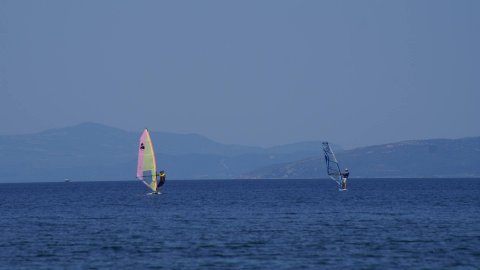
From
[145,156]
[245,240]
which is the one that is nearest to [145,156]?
[145,156]

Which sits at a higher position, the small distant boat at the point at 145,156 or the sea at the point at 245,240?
the small distant boat at the point at 145,156

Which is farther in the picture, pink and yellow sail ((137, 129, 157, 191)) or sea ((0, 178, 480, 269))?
pink and yellow sail ((137, 129, 157, 191))

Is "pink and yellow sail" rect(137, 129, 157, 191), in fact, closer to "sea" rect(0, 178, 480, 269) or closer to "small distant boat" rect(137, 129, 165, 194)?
"small distant boat" rect(137, 129, 165, 194)

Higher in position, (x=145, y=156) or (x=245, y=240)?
(x=145, y=156)

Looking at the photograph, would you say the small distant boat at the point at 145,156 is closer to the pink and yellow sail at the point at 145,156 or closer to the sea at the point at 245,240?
the pink and yellow sail at the point at 145,156

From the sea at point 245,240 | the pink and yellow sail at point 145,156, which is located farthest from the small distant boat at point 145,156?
the sea at point 245,240

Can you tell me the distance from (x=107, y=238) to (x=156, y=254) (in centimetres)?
1525

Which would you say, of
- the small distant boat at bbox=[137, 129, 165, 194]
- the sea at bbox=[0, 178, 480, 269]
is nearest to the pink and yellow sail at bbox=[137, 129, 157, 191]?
the small distant boat at bbox=[137, 129, 165, 194]

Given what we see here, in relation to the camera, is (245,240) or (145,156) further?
(145,156)

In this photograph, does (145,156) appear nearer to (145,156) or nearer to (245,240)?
(145,156)

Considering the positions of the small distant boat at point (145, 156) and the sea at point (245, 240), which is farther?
the small distant boat at point (145, 156)

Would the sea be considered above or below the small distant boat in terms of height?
below

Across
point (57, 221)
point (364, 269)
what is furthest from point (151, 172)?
point (364, 269)

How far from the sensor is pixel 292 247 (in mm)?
82688
